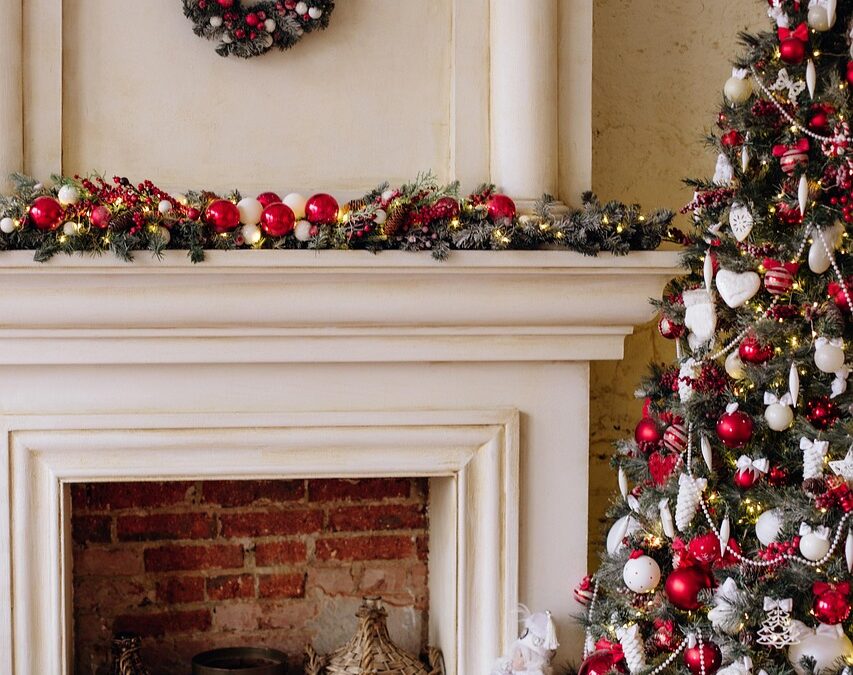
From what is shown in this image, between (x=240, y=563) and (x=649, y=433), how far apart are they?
1134mm

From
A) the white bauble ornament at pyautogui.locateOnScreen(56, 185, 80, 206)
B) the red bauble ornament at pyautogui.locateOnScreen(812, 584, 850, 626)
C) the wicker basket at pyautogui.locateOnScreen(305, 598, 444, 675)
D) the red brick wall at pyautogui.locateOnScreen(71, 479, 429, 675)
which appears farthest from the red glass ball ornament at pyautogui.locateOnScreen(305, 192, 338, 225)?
the red bauble ornament at pyautogui.locateOnScreen(812, 584, 850, 626)

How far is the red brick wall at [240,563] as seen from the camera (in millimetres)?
2549

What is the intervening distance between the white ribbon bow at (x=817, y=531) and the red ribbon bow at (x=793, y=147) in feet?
2.12

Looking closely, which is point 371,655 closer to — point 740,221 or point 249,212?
point 249,212

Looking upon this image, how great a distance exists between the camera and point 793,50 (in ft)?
5.85

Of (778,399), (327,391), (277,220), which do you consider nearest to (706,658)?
(778,399)

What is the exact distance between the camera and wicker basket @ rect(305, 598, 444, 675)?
2334 mm

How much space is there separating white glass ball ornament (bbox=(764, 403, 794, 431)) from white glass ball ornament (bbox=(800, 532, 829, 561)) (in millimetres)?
195

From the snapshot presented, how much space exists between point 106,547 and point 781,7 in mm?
1951

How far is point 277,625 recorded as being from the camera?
2.62m

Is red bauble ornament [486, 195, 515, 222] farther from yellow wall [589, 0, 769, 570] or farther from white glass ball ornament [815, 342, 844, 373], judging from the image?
white glass ball ornament [815, 342, 844, 373]

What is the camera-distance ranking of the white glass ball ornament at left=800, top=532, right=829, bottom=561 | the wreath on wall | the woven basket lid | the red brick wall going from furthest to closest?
1. the red brick wall
2. the woven basket lid
3. the wreath on wall
4. the white glass ball ornament at left=800, top=532, right=829, bottom=561

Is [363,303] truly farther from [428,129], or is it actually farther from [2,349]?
[2,349]

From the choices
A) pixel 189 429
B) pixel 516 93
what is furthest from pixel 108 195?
pixel 516 93
